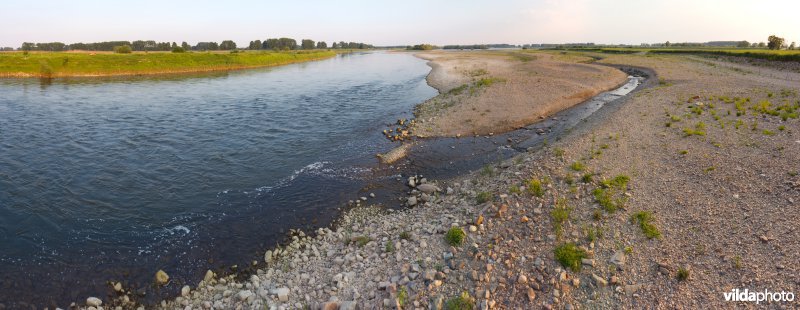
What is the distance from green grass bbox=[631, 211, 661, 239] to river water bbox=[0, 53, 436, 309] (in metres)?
12.5

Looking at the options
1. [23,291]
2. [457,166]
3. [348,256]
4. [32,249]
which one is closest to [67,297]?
[23,291]

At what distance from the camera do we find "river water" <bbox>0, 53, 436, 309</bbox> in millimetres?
13234

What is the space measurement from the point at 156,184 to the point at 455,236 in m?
17.2

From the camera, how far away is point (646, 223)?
43.8 ft

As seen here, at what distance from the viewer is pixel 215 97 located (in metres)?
48.9

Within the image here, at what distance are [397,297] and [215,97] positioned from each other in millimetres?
47425

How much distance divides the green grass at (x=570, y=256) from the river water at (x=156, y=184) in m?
9.98

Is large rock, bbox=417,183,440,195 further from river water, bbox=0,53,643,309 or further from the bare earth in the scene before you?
the bare earth

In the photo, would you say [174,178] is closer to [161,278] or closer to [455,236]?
[161,278]

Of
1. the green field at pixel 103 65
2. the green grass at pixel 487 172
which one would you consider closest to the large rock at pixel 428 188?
the green grass at pixel 487 172

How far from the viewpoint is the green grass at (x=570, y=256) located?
11.4 m

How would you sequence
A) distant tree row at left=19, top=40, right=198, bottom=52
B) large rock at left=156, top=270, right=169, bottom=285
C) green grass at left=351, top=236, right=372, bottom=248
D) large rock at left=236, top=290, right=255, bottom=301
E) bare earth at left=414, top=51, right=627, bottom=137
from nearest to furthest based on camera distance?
large rock at left=236, top=290, right=255, bottom=301, large rock at left=156, top=270, right=169, bottom=285, green grass at left=351, top=236, right=372, bottom=248, bare earth at left=414, top=51, right=627, bottom=137, distant tree row at left=19, top=40, right=198, bottom=52

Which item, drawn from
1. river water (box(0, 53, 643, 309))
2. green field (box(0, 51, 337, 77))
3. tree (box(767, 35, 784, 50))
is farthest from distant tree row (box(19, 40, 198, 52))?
tree (box(767, 35, 784, 50))

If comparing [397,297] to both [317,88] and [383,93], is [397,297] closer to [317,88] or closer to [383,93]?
[383,93]
